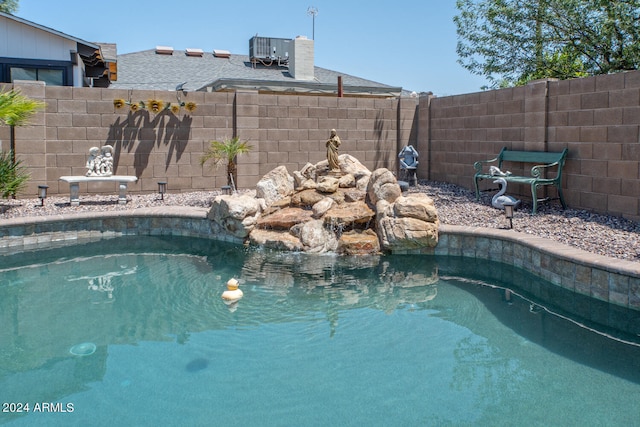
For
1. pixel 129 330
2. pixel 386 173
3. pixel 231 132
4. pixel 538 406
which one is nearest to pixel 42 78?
pixel 231 132

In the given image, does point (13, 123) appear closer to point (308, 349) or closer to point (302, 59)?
point (308, 349)

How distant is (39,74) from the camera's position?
1507 centimetres

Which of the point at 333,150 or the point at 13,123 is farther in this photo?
the point at 333,150

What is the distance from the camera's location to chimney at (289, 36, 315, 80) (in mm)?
19234

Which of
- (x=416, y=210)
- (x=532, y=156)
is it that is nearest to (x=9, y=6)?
(x=416, y=210)

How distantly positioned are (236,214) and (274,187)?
4.13 feet

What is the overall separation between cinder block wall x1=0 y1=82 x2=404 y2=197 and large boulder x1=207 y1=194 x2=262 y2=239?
3273mm

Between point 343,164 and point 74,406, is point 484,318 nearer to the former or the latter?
point 74,406

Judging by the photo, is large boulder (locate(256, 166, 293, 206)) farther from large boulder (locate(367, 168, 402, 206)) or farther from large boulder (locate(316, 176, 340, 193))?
large boulder (locate(367, 168, 402, 206))

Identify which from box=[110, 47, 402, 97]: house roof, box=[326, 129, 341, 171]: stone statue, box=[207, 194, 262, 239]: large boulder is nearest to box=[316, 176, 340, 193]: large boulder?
box=[326, 129, 341, 171]: stone statue

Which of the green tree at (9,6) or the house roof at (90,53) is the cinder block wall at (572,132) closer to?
the house roof at (90,53)

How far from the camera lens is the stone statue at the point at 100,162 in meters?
11.4

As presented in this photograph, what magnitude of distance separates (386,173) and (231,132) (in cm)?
459

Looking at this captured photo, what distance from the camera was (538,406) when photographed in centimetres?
421
